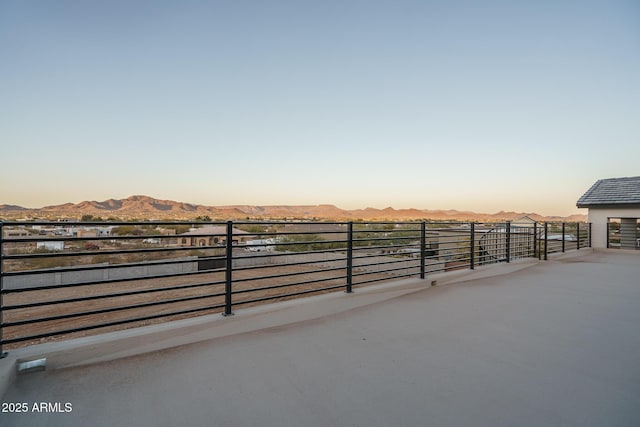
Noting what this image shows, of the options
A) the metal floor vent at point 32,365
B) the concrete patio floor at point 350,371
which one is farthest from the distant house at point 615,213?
the metal floor vent at point 32,365

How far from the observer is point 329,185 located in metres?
19.1

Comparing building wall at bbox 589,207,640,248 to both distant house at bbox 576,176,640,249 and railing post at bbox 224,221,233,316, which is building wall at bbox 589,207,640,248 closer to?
distant house at bbox 576,176,640,249

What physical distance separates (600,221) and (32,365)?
1729 centimetres

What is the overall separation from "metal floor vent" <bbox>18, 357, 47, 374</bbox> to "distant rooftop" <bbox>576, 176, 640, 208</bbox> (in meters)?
17.0

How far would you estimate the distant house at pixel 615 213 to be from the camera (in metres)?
11.8

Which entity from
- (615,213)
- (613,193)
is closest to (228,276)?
→ (615,213)

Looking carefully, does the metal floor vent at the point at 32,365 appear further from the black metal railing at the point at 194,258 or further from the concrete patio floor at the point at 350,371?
the black metal railing at the point at 194,258

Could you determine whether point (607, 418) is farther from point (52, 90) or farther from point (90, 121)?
point (90, 121)

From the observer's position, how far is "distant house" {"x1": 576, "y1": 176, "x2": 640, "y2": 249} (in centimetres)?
1184

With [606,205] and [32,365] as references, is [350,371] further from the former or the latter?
[606,205]

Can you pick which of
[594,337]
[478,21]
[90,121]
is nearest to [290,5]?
[478,21]

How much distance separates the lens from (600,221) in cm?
1249

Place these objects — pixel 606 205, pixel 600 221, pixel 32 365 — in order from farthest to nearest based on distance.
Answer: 1. pixel 600 221
2. pixel 606 205
3. pixel 32 365

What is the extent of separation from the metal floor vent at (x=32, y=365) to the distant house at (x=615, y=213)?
17.0 m
